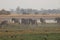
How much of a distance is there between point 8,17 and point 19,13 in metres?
0.42

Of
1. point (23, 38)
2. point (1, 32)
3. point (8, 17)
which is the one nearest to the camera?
point (23, 38)

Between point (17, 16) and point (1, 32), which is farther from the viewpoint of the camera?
point (17, 16)

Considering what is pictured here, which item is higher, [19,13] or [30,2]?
[30,2]

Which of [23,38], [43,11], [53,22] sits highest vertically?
[43,11]

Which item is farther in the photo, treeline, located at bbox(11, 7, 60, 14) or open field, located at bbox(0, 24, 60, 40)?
treeline, located at bbox(11, 7, 60, 14)

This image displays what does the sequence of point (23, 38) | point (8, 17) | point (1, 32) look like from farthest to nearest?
point (8, 17), point (1, 32), point (23, 38)

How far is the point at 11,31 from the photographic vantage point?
5.73 meters

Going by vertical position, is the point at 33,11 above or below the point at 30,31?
above

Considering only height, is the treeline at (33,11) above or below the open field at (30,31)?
above

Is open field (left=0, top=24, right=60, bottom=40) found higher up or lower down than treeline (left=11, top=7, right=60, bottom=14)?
lower down

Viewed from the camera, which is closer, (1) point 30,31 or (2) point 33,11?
(1) point 30,31

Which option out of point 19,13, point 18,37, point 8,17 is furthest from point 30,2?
point 18,37

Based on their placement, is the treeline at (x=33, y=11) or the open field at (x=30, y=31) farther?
the treeline at (x=33, y=11)

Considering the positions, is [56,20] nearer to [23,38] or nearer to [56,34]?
[56,34]
